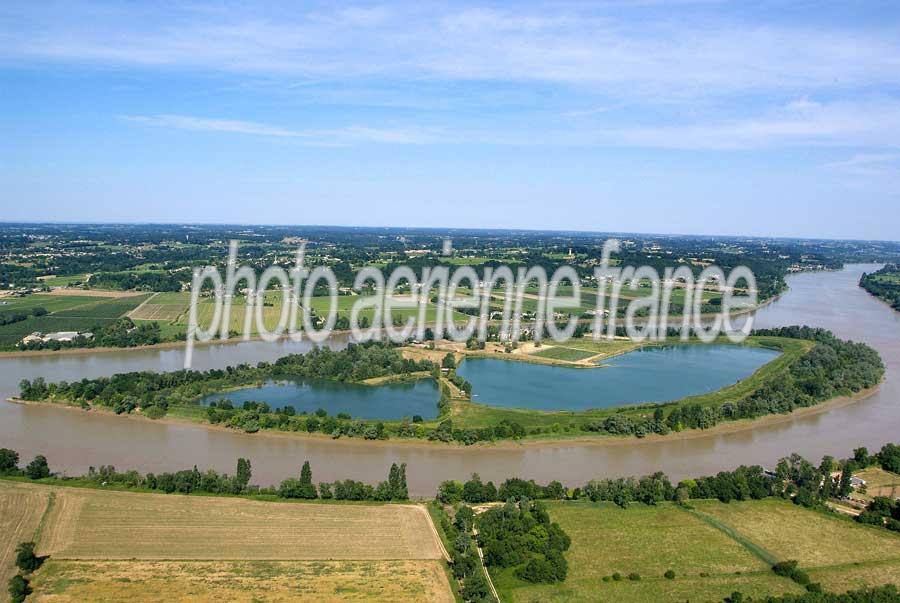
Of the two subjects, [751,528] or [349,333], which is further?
[349,333]

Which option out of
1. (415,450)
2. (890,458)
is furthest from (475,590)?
(890,458)

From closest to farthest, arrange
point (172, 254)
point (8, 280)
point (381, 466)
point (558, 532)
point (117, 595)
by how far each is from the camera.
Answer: point (117, 595) < point (558, 532) < point (381, 466) < point (8, 280) < point (172, 254)

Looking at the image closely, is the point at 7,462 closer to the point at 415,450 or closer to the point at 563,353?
the point at 415,450

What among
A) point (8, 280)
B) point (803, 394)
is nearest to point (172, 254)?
point (8, 280)

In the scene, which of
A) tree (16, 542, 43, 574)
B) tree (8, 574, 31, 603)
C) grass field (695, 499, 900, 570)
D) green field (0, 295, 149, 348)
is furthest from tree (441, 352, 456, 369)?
green field (0, 295, 149, 348)

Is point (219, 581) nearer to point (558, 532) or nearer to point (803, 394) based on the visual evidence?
point (558, 532)

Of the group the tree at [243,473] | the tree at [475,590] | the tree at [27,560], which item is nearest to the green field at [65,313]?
the tree at [243,473]

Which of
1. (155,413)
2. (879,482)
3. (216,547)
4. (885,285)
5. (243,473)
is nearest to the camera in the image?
(216,547)

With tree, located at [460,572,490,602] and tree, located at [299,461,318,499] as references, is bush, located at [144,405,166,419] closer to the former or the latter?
tree, located at [299,461,318,499]
